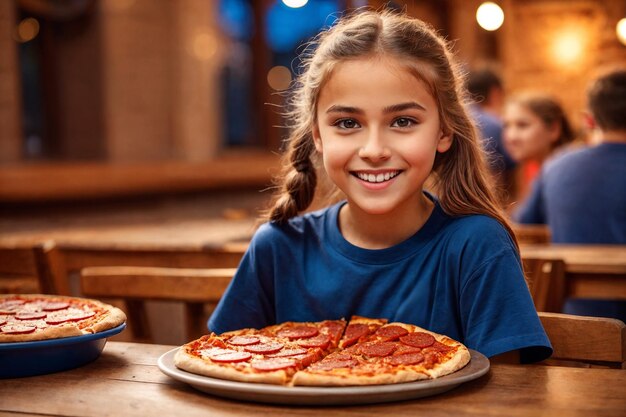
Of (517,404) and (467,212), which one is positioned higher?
(467,212)

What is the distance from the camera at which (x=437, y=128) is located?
71.9 inches

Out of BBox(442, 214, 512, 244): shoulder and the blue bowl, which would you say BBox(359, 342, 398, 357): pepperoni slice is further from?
the blue bowl

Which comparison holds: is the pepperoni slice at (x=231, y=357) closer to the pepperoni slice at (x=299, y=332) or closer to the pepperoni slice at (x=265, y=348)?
the pepperoni slice at (x=265, y=348)

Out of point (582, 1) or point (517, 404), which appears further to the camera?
point (582, 1)

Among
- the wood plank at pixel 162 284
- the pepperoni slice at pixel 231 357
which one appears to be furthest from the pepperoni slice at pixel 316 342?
the wood plank at pixel 162 284

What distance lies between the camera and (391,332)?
1.59 m

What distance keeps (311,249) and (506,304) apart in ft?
1.65

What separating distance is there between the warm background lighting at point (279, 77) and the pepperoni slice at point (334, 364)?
744 centimetres

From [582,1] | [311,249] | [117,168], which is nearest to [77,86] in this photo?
[117,168]

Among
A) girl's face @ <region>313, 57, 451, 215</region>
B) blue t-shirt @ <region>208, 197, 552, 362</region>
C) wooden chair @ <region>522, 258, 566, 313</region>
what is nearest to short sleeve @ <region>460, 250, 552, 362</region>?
blue t-shirt @ <region>208, 197, 552, 362</region>

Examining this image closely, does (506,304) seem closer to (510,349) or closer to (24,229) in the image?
(510,349)

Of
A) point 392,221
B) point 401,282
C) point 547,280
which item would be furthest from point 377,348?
point 547,280

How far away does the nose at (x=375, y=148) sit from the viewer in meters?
1.70

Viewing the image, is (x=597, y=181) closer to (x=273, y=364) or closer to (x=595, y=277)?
(x=595, y=277)
